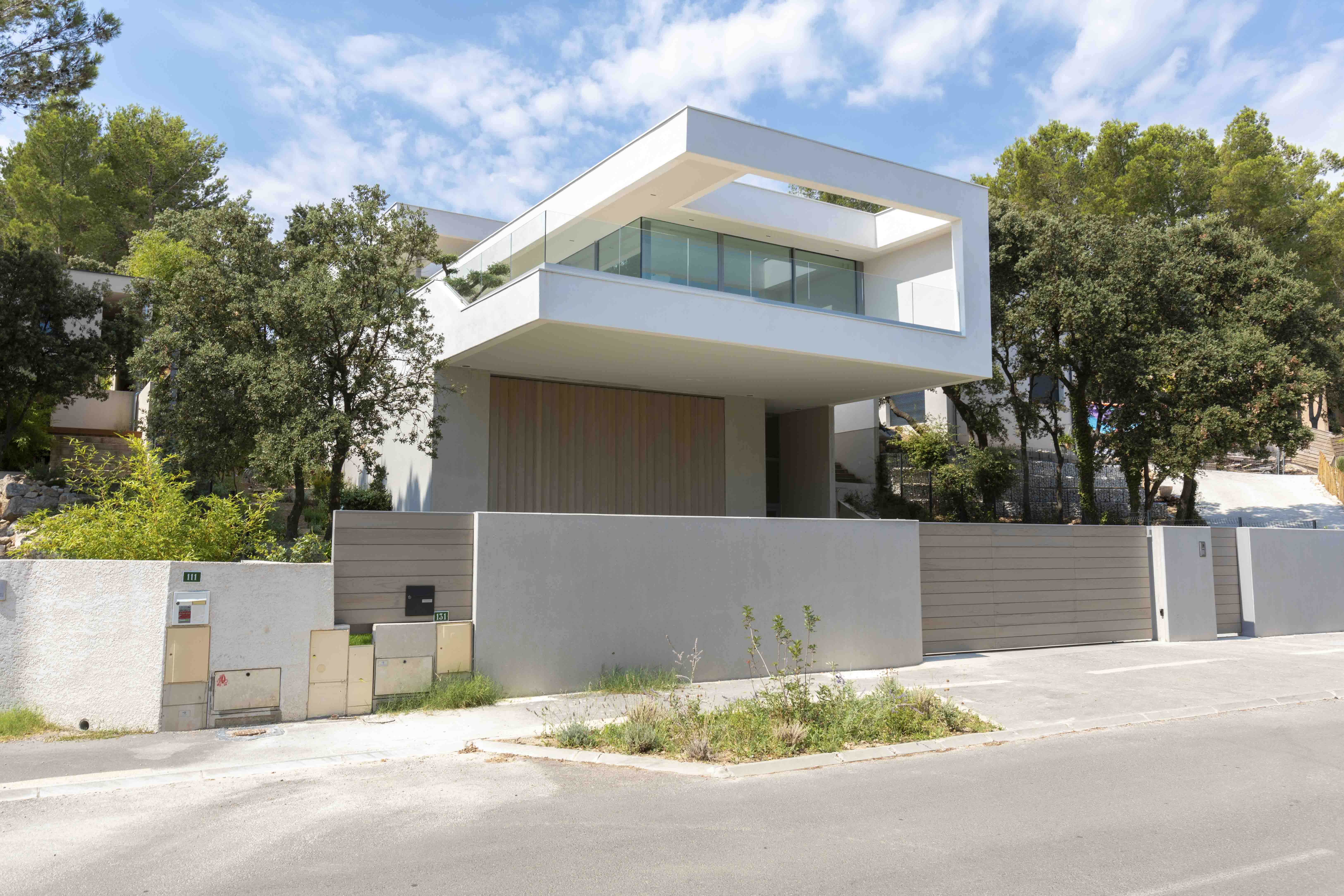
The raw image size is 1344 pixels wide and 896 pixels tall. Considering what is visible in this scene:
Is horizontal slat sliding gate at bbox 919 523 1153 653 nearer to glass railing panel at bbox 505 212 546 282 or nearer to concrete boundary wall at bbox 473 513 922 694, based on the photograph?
concrete boundary wall at bbox 473 513 922 694

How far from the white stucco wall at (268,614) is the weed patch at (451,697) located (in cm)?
98

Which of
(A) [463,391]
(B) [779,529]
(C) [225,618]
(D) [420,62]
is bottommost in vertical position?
(C) [225,618]

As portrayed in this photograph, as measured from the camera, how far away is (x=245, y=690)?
884 cm

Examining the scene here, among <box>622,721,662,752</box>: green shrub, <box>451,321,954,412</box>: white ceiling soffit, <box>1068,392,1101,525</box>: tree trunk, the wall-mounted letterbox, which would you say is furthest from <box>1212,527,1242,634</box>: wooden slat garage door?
the wall-mounted letterbox

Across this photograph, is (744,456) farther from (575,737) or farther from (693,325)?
(575,737)

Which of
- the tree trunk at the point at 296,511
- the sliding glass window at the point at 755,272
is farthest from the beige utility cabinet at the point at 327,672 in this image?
the sliding glass window at the point at 755,272

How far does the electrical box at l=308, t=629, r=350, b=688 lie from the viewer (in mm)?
9141

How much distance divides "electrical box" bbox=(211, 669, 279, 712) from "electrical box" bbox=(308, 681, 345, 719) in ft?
1.06

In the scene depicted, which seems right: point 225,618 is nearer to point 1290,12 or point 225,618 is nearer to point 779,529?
point 779,529

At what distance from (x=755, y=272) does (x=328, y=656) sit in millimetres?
9817

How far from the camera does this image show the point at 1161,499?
32.5m

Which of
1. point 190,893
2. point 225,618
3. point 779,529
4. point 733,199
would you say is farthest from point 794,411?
point 190,893

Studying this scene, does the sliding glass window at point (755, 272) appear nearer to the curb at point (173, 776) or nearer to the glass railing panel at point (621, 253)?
the glass railing panel at point (621, 253)

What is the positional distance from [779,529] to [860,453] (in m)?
14.6
